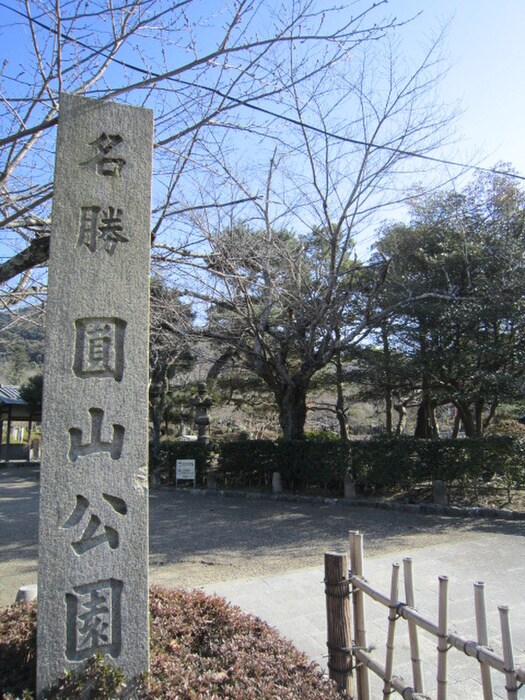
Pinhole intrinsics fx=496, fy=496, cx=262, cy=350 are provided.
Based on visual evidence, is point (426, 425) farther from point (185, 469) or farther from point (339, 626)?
point (339, 626)

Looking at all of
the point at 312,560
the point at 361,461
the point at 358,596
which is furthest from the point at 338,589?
the point at 361,461

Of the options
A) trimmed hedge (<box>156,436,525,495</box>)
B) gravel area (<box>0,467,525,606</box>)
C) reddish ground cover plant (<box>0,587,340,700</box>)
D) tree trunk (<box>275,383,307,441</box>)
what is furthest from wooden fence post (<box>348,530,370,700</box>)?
tree trunk (<box>275,383,307,441</box>)

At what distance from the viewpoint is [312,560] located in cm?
622

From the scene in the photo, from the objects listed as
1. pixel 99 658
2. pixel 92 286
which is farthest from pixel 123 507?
pixel 92 286

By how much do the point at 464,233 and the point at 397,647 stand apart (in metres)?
8.74

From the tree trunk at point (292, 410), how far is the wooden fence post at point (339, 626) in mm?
9321

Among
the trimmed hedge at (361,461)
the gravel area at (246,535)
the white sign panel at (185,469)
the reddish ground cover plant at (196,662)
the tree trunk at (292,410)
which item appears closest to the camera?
the reddish ground cover plant at (196,662)

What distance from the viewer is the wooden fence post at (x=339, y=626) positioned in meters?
2.76

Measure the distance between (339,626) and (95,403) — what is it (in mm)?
1836

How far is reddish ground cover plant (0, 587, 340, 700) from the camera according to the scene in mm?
2305

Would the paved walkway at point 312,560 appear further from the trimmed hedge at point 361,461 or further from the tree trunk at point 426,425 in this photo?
the tree trunk at point 426,425

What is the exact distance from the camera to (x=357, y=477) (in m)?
10.4

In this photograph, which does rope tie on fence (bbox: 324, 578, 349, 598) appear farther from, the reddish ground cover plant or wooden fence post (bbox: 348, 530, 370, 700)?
the reddish ground cover plant

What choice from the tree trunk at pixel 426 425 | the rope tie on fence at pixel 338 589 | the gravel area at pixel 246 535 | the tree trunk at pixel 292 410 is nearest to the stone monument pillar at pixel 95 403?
the rope tie on fence at pixel 338 589
